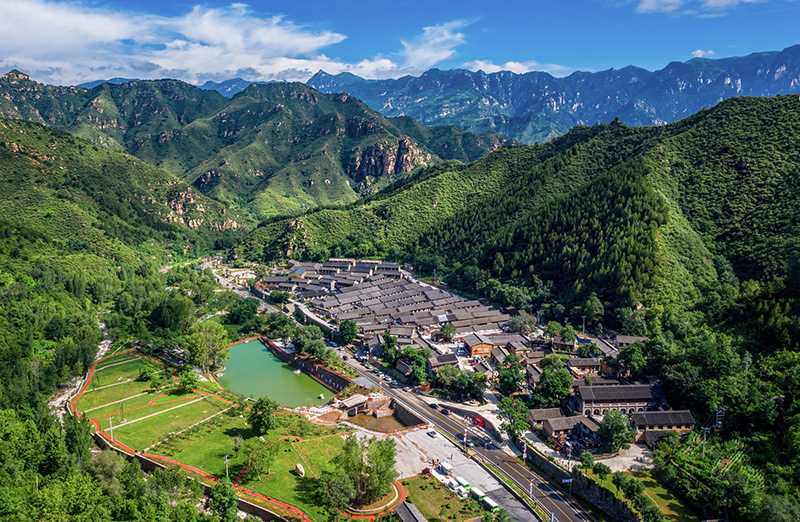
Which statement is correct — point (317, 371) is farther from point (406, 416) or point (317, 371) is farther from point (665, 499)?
point (665, 499)

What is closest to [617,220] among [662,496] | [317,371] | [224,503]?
[662,496]

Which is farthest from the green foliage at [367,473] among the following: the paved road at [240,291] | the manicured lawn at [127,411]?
the paved road at [240,291]

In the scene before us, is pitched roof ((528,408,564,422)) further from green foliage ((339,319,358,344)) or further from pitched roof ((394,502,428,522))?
green foliage ((339,319,358,344))

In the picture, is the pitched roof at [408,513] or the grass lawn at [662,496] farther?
the pitched roof at [408,513]

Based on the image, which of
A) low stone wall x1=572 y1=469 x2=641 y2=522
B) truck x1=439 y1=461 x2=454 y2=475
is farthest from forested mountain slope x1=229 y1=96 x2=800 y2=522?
truck x1=439 y1=461 x2=454 y2=475

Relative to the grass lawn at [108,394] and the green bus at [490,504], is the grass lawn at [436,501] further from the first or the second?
the grass lawn at [108,394]

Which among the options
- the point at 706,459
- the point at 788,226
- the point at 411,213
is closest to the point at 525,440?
the point at 706,459

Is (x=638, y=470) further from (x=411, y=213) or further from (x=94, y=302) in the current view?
(x=411, y=213)
